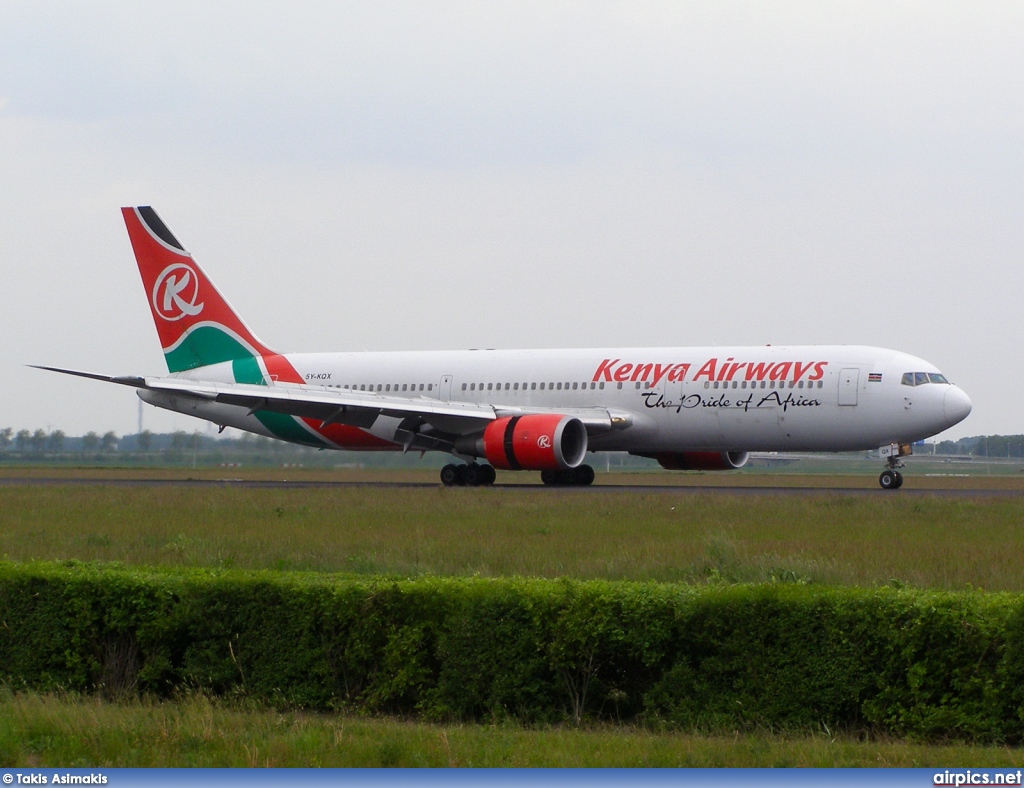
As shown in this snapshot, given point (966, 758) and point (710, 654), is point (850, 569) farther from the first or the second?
point (966, 758)

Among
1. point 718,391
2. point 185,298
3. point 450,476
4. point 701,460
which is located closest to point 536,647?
point 718,391

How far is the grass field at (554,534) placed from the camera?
13508 mm

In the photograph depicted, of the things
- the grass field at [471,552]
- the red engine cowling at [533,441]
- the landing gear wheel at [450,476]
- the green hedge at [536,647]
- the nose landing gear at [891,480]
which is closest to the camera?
the grass field at [471,552]

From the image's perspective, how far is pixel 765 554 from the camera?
49.0 feet

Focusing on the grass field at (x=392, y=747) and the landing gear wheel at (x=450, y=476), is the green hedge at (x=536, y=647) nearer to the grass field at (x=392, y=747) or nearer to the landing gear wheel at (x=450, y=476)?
the grass field at (x=392, y=747)

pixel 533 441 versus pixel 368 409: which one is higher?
pixel 368 409

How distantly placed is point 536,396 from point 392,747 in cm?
2759

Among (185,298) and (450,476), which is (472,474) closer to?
(450,476)

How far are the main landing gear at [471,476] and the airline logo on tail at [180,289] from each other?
9811 millimetres

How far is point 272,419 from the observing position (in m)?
37.4

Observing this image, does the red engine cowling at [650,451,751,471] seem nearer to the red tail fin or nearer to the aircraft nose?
the aircraft nose

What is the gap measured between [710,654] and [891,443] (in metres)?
23.7

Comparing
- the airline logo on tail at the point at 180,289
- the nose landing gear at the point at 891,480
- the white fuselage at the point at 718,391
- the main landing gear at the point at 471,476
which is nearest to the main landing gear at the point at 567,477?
the white fuselage at the point at 718,391

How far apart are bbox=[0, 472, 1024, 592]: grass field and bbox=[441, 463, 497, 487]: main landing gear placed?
5.41 metres
